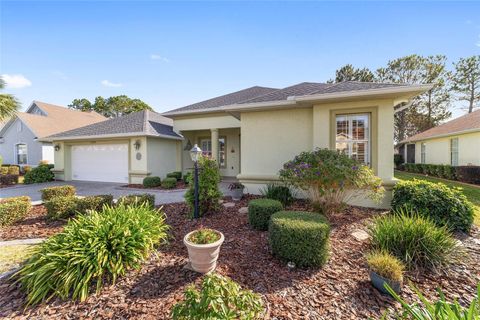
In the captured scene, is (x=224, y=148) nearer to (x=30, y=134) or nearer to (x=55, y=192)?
(x=55, y=192)

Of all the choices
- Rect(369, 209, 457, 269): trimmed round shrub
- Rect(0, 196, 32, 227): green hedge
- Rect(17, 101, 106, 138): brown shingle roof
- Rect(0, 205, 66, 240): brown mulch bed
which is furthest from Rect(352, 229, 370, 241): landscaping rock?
Rect(17, 101, 106, 138): brown shingle roof

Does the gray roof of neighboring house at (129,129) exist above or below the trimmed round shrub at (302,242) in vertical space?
above

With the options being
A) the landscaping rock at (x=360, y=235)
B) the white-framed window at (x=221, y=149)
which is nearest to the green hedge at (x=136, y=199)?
the landscaping rock at (x=360, y=235)

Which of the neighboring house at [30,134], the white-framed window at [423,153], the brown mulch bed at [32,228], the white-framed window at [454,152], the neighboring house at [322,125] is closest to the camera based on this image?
the brown mulch bed at [32,228]

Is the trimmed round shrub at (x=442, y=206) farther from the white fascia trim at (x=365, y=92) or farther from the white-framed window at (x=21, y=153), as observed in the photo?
the white-framed window at (x=21, y=153)

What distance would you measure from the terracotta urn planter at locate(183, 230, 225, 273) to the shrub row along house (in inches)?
179

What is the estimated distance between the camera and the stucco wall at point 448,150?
1117cm

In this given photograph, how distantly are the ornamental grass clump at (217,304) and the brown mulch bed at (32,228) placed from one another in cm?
465

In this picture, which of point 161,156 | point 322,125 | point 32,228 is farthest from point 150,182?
point 322,125

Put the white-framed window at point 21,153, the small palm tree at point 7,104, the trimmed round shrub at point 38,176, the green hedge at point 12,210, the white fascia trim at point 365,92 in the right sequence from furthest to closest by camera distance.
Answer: the white-framed window at point 21,153 < the trimmed round shrub at point 38,176 < the small palm tree at point 7,104 < the white fascia trim at point 365,92 < the green hedge at point 12,210

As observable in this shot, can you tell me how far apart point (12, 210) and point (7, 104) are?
572cm

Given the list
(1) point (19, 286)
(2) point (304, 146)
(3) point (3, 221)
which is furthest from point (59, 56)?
(2) point (304, 146)

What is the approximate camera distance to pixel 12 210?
524 centimetres

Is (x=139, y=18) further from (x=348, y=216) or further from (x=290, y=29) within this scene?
(x=348, y=216)
